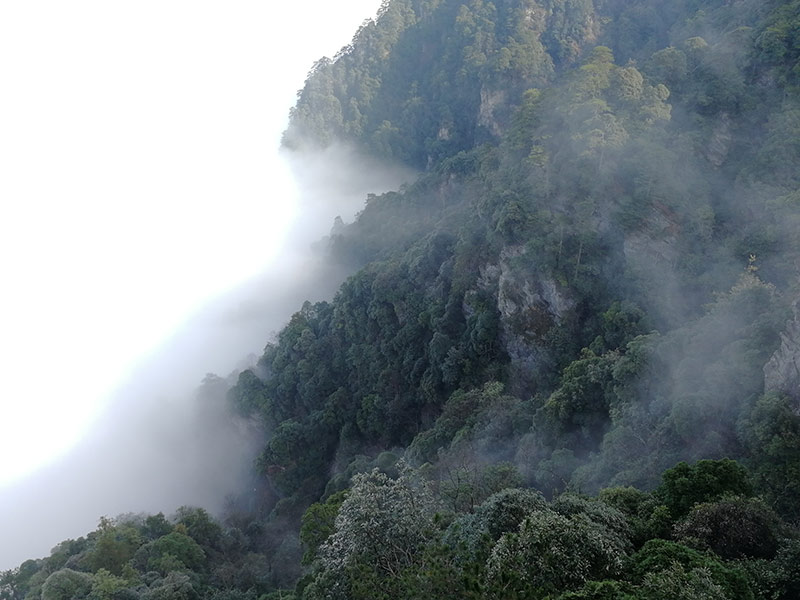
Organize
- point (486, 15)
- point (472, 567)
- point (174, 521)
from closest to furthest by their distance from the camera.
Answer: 1. point (472, 567)
2. point (174, 521)
3. point (486, 15)

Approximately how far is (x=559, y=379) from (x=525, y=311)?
19.5 feet

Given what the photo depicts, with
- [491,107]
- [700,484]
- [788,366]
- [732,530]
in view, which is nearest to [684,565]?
[732,530]

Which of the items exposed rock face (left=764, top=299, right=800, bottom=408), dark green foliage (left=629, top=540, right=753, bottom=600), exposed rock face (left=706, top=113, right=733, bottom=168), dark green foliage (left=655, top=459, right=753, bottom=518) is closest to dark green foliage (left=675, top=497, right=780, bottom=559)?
dark green foliage (left=655, top=459, right=753, bottom=518)

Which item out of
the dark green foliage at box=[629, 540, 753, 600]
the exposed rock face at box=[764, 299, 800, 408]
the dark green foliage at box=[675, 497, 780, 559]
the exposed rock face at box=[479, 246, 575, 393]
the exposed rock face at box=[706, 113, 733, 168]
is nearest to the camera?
the dark green foliage at box=[629, 540, 753, 600]

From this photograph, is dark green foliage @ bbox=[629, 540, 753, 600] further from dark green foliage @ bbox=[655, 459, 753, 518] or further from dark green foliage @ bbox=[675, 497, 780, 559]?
dark green foliage @ bbox=[655, 459, 753, 518]

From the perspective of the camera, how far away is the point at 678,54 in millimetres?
56094

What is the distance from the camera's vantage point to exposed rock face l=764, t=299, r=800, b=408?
24.6 meters

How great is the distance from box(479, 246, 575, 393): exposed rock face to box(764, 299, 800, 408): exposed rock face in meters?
19.3

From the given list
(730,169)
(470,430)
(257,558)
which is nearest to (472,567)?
(470,430)

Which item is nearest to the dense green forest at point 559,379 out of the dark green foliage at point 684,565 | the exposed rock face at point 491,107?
the dark green foliage at point 684,565

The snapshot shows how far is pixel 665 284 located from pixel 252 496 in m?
43.7

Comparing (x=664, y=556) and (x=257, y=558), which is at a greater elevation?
(x=664, y=556)

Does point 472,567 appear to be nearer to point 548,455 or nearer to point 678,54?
point 548,455

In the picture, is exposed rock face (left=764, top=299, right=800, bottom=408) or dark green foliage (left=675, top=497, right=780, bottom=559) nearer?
dark green foliage (left=675, top=497, right=780, bottom=559)
